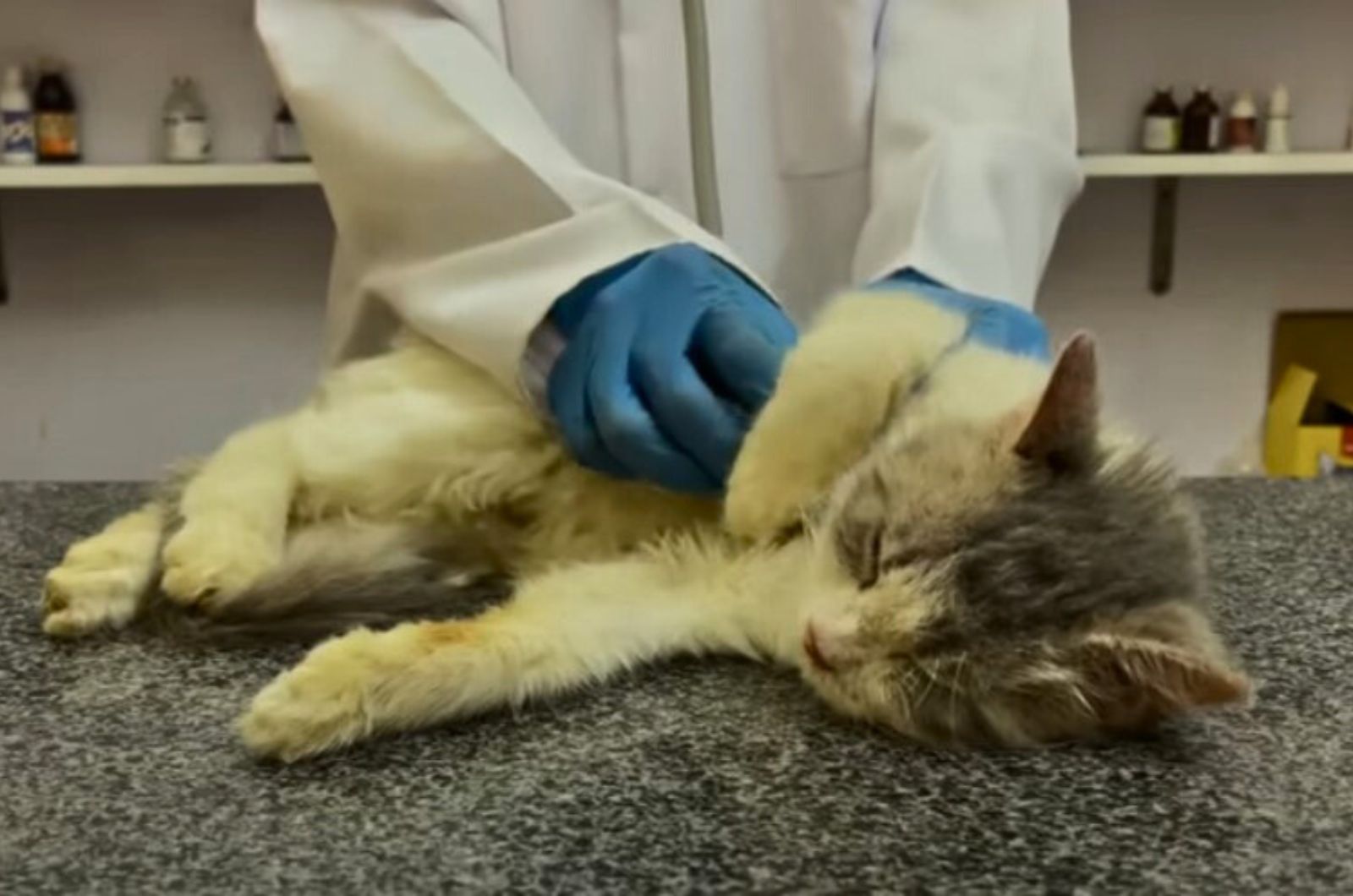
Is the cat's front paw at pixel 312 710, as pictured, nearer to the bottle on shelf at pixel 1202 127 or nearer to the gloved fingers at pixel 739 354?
the gloved fingers at pixel 739 354

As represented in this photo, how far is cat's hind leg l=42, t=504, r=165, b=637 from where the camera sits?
830mm

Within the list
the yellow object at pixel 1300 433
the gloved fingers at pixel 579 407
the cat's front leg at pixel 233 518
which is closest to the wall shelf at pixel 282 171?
the yellow object at pixel 1300 433

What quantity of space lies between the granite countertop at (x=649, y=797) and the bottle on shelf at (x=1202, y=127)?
1247 mm

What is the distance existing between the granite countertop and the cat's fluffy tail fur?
3cm

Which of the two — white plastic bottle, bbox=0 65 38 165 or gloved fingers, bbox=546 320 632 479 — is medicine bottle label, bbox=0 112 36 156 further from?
gloved fingers, bbox=546 320 632 479

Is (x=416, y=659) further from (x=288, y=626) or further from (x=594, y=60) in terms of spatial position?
(x=594, y=60)

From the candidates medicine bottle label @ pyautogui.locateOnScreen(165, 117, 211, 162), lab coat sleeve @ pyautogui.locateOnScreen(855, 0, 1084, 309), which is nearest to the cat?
lab coat sleeve @ pyautogui.locateOnScreen(855, 0, 1084, 309)

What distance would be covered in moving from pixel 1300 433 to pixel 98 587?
65.8 inches

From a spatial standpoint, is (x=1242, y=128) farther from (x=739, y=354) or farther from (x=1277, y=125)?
(x=739, y=354)

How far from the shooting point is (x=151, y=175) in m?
1.79

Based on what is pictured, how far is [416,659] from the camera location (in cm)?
71

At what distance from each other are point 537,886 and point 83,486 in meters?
0.85

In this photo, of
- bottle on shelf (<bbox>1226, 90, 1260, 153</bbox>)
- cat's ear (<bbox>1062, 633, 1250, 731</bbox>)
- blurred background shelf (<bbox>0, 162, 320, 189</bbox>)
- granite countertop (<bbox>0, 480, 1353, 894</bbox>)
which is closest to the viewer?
granite countertop (<bbox>0, 480, 1353, 894</bbox>)

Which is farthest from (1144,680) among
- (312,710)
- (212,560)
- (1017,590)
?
(212,560)
